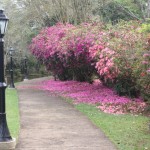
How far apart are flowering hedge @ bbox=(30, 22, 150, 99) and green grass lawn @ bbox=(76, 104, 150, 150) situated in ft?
3.86

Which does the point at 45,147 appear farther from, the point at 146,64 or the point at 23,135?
the point at 146,64

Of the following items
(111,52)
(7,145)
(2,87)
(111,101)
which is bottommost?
(111,101)

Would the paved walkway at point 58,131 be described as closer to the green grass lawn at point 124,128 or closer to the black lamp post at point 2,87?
the green grass lawn at point 124,128

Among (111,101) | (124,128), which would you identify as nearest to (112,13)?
(111,101)

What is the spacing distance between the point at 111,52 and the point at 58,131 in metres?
4.57

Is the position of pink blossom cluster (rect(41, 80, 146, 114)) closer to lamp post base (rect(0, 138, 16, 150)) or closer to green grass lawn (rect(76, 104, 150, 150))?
green grass lawn (rect(76, 104, 150, 150))

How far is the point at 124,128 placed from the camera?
10.7m

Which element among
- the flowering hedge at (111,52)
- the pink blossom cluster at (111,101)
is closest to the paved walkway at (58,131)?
the pink blossom cluster at (111,101)

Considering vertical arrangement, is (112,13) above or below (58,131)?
above

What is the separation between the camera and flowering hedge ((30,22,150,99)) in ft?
41.4

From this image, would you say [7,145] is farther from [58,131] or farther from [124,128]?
[124,128]

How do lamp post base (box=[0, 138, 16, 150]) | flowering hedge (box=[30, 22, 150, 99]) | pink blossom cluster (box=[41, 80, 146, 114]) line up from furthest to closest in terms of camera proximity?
pink blossom cluster (box=[41, 80, 146, 114])
flowering hedge (box=[30, 22, 150, 99])
lamp post base (box=[0, 138, 16, 150])

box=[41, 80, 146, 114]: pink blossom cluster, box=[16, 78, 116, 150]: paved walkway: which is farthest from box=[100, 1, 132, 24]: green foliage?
box=[16, 78, 116, 150]: paved walkway

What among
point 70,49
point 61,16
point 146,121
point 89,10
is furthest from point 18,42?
point 146,121
